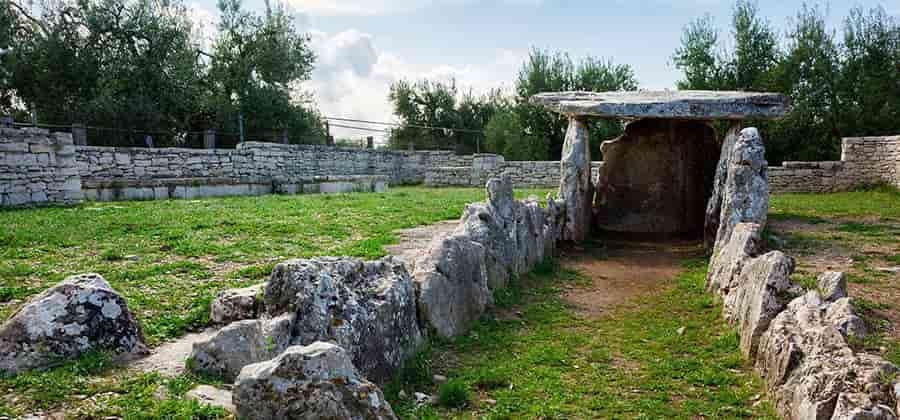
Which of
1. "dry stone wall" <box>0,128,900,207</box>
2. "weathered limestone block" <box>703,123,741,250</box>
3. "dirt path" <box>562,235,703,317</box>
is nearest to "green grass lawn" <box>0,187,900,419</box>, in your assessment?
"dirt path" <box>562,235,703,317</box>

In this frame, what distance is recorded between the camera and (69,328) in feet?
13.3

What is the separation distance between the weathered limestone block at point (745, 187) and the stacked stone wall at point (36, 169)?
40.5 ft

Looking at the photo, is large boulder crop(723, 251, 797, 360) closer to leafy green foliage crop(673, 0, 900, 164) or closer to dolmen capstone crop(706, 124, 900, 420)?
dolmen capstone crop(706, 124, 900, 420)

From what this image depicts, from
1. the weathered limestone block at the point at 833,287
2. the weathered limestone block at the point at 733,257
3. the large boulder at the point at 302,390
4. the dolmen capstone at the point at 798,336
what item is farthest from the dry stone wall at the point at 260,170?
the large boulder at the point at 302,390

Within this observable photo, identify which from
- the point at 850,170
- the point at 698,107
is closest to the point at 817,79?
the point at 850,170

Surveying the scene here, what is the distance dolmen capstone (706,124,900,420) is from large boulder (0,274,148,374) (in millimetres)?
4238

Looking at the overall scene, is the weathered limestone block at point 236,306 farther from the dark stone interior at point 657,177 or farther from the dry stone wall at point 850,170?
the dry stone wall at point 850,170

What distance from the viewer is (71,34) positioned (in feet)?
70.9

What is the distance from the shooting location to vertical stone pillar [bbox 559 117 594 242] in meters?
12.1

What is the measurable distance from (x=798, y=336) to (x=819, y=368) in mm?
626

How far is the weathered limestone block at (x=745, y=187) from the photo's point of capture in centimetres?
999

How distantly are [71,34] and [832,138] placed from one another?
26989mm

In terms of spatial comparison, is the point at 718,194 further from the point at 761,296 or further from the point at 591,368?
the point at 591,368

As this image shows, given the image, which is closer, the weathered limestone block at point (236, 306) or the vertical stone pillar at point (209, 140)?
the weathered limestone block at point (236, 306)
